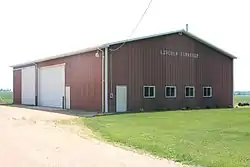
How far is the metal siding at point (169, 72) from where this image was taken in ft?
93.6

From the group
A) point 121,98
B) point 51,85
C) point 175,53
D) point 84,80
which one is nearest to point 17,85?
point 51,85

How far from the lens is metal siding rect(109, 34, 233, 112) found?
93.6ft

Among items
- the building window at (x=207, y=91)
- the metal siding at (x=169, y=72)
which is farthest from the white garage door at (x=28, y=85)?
the building window at (x=207, y=91)

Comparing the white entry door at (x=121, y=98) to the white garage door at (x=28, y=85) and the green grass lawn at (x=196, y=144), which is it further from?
the white garage door at (x=28, y=85)

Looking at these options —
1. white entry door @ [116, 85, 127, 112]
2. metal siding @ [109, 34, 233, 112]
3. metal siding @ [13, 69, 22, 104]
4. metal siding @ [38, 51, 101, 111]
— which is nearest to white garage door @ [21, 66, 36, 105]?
metal siding @ [13, 69, 22, 104]

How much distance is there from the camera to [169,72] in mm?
31109

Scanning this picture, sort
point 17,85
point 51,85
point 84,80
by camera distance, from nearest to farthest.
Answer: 1. point 84,80
2. point 51,85
3. point 17,85

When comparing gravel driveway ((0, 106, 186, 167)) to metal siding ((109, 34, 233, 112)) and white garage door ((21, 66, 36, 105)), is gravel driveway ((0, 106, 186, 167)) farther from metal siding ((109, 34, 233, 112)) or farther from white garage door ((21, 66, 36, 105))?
white garage door ((21, 66, 36, 105))

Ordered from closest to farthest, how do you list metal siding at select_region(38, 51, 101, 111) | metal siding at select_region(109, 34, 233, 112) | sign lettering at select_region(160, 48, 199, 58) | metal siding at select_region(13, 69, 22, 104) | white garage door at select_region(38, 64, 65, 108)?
metal siding at select_region(38, 51, 101, 111) → metal siding at select_region(109, 34, 233, 112) → sign lettering at select_region(160, 48, 199, 58) → white garage door at select_region(38, 64, 65, 108) → metal siding at select_region(13, 69, 22, 104)

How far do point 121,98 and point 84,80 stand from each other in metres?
3.73

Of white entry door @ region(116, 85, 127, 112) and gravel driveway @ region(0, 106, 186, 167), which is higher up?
white entry door @ region(116, 85, 127, 112)

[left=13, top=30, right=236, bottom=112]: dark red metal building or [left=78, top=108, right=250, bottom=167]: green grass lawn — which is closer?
[left=78, top=108, right=250, bottom=167]: green grass lawn

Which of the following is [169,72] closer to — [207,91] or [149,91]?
[149,91]

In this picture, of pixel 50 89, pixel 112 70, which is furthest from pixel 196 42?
pixel 50 89
